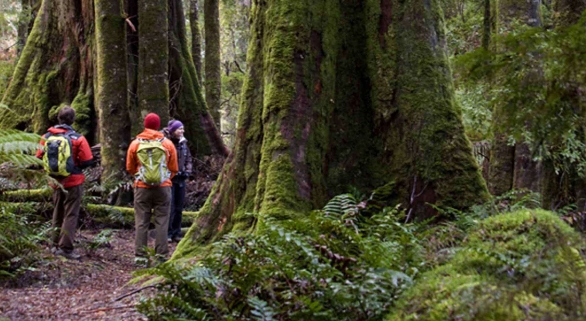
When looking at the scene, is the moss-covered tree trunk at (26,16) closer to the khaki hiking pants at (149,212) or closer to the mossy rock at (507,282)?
the khaki hiking pants at (149,212)

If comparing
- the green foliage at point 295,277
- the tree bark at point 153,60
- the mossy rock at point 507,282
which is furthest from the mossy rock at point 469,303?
the tree bark at point 153,60

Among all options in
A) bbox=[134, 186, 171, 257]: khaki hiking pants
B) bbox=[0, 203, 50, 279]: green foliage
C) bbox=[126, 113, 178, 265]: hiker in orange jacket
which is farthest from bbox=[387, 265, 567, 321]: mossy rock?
bbox=[134, 186, 171, 257]: khaki hiking pants

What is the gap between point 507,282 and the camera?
3174 mm

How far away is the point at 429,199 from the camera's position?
5875mm

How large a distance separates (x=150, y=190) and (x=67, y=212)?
133 centimetres

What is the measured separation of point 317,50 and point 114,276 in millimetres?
4166

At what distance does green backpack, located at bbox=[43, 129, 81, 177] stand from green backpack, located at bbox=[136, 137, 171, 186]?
0.99 metres

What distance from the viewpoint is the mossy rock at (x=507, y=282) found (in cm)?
271

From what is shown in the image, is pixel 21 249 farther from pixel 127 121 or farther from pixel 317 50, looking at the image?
pixel 127 121

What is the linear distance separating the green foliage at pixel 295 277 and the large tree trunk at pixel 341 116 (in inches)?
56.9

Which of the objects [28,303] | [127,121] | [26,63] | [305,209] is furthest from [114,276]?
[26,63]

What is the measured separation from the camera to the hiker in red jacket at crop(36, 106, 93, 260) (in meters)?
8.17

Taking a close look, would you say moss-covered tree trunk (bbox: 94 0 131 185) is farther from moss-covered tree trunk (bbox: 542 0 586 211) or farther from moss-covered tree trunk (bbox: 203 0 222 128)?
moss-covered tree trunk (bbox: 542 0 586 211)

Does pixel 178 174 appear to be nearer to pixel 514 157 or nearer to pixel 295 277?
pixel 514 157
